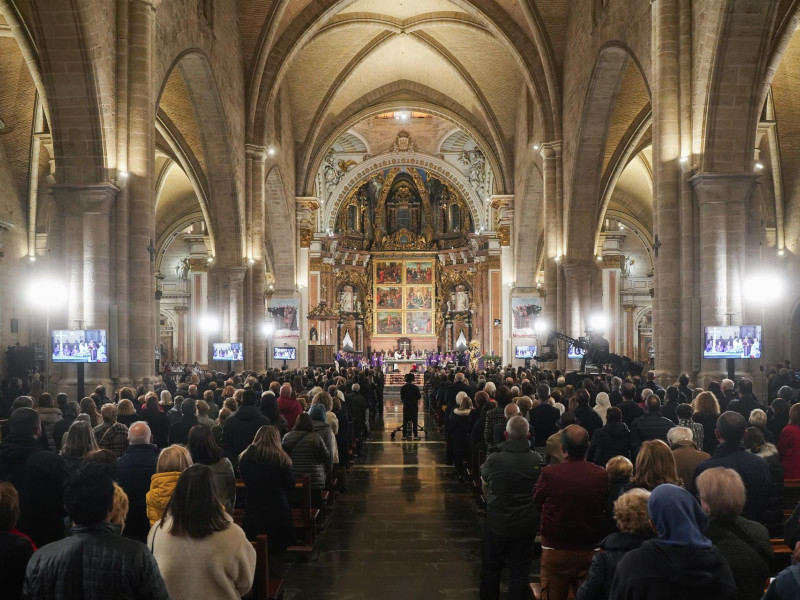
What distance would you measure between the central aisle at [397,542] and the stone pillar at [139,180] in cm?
408

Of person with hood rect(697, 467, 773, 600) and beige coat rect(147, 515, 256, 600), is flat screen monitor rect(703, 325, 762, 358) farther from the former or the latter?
beige coat rect(147, 515, 256, 600)

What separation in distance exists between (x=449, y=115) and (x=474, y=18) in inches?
270

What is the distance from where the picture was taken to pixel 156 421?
8.59m

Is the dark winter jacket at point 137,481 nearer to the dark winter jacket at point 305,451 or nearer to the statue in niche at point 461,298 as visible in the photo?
the dark winter jacket at point 305,451

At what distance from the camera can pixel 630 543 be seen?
137 inches

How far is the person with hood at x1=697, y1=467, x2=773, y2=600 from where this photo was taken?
3.29 m

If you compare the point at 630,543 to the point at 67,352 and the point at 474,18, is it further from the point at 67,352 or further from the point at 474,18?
the point at 474,18

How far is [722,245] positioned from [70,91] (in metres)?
10.3

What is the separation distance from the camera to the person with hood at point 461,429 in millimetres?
11109

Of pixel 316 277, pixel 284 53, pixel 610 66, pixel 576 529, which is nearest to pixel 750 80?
pixel 610 66

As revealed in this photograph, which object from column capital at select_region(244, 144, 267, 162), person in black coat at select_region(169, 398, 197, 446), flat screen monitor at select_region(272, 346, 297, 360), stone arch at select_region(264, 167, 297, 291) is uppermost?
column capital at select_region(244, 144, 267, 162)

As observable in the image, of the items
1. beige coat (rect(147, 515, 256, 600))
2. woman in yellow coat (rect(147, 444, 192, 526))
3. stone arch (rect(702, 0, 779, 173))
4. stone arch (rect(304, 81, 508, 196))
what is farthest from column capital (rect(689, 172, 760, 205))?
stone arch (rect(304, 81, 508, 196))

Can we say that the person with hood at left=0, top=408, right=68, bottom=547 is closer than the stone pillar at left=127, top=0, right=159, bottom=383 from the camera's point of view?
Yes

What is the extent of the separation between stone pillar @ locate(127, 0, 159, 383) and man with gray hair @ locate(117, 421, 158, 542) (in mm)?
7789
